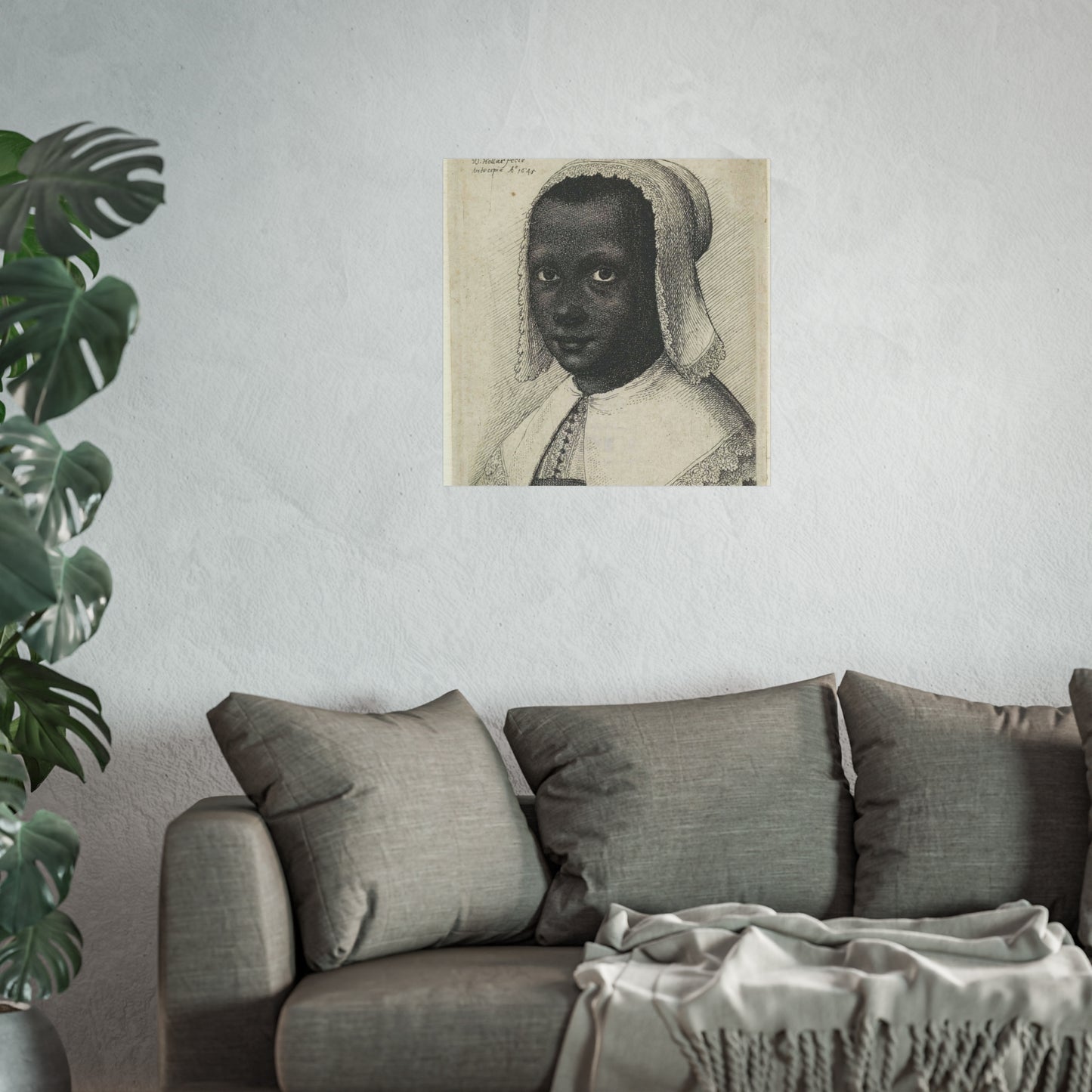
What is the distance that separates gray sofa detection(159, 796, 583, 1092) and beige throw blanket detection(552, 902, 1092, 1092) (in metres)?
0.11

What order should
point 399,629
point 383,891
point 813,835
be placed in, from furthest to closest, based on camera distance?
point 399,629, point 813,835, point 383,891

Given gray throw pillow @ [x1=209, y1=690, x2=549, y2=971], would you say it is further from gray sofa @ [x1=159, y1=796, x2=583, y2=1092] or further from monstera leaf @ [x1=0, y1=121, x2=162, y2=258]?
monstera leaf @ [x1=0, y1=121, x2=162, y2=258]

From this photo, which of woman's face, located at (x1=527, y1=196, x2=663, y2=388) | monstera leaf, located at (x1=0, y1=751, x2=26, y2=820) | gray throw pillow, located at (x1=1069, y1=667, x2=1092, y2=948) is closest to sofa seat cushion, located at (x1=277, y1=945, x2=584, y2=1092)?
monstera leaf, located at (x1=0, y1=751, x2=26, y2=820)

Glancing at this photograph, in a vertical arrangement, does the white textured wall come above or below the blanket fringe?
above

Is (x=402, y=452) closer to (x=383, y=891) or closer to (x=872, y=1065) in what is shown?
(x=383, y=891)

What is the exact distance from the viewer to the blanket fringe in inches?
70.0

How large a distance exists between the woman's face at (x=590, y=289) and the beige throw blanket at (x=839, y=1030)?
146cm

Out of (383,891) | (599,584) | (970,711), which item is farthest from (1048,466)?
(383,891)

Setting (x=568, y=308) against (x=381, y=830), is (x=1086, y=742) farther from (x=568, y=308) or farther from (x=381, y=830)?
(x=568, y=308)

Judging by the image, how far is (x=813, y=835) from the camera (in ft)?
7.59

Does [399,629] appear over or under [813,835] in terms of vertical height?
over

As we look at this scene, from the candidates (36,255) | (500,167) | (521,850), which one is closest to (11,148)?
(36,255)

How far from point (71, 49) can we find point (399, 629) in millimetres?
1596

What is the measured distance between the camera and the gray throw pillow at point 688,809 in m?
2.25
